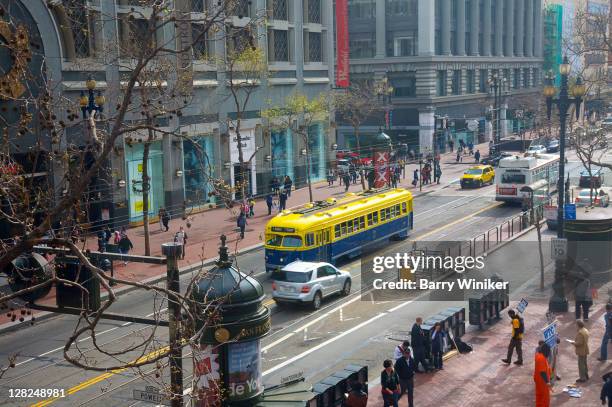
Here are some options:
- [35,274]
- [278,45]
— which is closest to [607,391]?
[35,274]

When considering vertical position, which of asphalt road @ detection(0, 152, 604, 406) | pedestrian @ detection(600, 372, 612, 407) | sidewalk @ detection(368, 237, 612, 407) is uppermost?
pedestrian @ detection(600, 372, 612, 407)

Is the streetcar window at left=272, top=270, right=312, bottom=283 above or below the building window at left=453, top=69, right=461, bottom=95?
below

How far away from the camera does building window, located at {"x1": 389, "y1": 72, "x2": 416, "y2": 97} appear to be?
85.1m

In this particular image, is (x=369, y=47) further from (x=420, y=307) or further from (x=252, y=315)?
(x=252, y=315)

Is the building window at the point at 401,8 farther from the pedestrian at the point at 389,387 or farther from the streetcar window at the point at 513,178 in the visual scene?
the pedestrian at the point at 389,387

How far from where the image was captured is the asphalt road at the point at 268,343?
20.4 m

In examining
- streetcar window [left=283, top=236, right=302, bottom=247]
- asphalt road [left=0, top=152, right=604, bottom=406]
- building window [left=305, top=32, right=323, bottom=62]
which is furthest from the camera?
building window [left=305, top=32, right=323, bottom=62]

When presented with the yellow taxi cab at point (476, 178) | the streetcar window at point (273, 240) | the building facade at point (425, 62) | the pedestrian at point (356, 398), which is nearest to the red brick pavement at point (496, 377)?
the pedestrian at point (356, 398)

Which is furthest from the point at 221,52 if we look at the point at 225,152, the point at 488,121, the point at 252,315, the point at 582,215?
the point at 488,121

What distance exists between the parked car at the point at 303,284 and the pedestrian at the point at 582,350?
9948 mm

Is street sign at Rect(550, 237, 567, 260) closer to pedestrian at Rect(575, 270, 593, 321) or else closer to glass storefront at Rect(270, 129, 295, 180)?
pedestrian at Rect(575, 270, 593, 321)

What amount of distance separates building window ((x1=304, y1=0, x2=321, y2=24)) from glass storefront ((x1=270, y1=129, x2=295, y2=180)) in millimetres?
8926

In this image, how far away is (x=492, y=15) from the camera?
336ft

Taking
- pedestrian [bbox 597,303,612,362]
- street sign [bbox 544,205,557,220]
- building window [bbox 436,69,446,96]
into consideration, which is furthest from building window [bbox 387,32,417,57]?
pedestrian [bbox 597,303,612,362]
